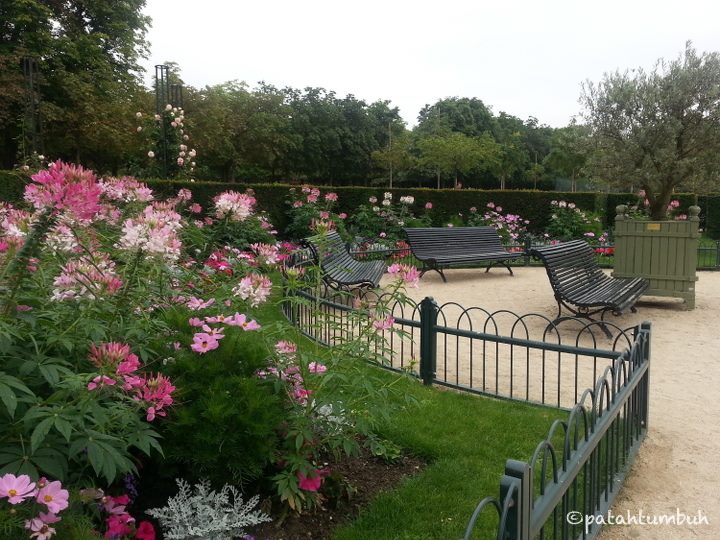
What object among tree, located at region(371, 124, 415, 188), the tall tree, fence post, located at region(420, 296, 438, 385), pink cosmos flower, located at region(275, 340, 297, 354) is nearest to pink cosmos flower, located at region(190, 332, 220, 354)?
pink cosmos flower, located at region(275, 340, 297, 354)

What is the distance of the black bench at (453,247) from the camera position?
10898 millimetres

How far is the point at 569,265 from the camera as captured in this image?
7.46 meters

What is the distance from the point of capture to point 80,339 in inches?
82.4

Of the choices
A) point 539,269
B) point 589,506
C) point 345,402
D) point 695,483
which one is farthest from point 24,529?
point 539,269

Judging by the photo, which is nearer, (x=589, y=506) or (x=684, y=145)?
(x=589, y=506)

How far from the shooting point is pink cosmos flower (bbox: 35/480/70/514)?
1560mm

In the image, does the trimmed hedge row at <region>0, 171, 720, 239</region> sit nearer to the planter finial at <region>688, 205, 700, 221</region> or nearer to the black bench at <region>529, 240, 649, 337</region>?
the black bench at <region>529, 240, 649, 337</region>

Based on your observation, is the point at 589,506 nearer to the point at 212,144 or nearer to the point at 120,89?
the point at 120,89

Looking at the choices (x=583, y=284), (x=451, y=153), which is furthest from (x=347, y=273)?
(x=451, y=153)

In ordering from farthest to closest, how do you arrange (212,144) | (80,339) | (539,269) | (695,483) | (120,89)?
(212,144) < (120,89) < (539,269) < (695,483) < (80,339)

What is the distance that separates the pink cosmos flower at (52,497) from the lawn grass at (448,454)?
132cm

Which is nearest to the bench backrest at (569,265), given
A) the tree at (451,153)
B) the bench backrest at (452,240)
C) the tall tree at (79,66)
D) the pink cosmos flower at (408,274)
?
the bench backrest at (452,240)

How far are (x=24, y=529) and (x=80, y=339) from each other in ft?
2.15

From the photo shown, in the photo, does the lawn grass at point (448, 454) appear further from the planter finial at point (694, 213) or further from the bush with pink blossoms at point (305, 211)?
the bush with pink blossoms at point (305, 211)
